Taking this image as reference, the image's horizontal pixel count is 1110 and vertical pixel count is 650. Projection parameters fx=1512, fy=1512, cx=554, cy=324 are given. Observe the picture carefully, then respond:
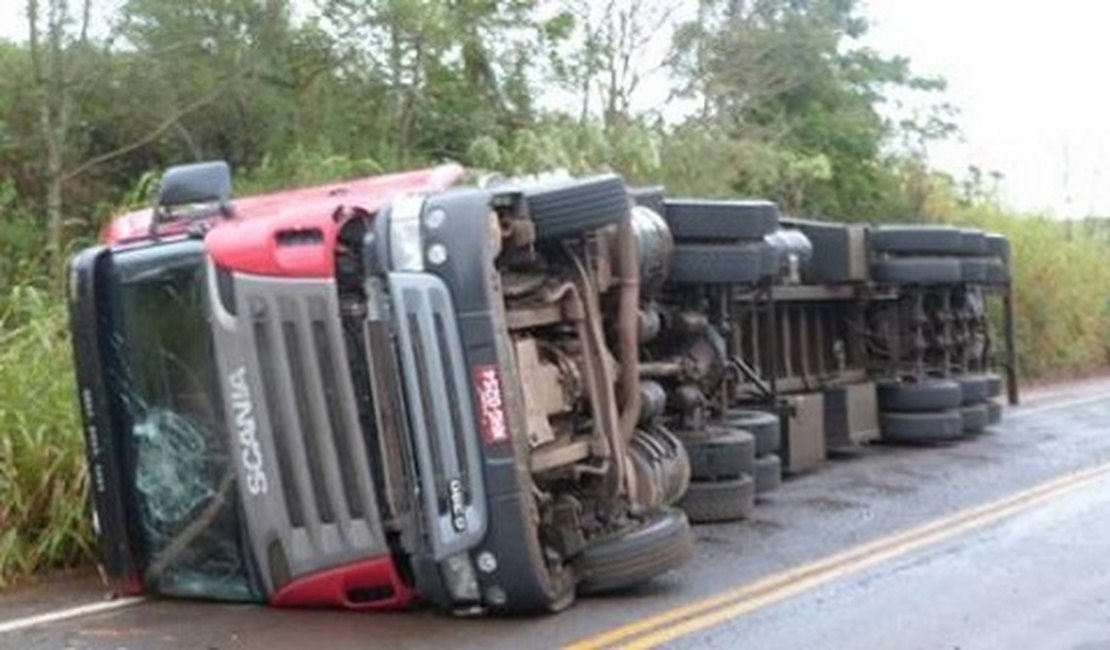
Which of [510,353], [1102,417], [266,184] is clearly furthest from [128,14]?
[1102,417]

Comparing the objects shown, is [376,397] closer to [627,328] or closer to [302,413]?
[302,413]

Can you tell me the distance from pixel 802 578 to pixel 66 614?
10.9ft

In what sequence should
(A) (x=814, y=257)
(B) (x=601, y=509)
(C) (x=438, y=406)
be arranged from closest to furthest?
(C) (x=438, y=406) → (B) (x=601, y=509) → (A) (x=814, y=257)

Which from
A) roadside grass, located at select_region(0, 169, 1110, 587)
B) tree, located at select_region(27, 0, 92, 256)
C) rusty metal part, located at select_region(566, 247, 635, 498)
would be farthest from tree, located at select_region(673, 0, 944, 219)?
rusty metal part, located at select_region(566, 247, 635, 498)

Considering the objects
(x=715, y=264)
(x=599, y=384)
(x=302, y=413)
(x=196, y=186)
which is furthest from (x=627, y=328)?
(x=715, y=264)

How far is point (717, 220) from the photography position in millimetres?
9016

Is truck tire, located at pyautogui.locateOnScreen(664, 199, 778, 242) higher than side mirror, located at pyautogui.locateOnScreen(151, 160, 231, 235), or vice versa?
side mirror, located at pyautogui.locateOnScreen(151, 160, 231, 235)

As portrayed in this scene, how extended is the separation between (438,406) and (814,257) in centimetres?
664

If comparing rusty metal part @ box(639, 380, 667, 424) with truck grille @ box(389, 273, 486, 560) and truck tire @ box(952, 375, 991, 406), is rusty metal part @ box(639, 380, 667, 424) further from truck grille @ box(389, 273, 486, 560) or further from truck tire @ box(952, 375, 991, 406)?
truck tire @ box(952, 375, 991, 406)

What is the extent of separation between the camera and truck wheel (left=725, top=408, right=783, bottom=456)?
9773mm

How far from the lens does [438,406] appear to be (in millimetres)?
5789

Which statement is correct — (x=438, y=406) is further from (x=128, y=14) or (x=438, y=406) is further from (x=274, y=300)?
(x=128, y=14)

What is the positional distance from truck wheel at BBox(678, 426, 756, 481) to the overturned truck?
3.63 ft

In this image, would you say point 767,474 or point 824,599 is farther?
point 767,474
